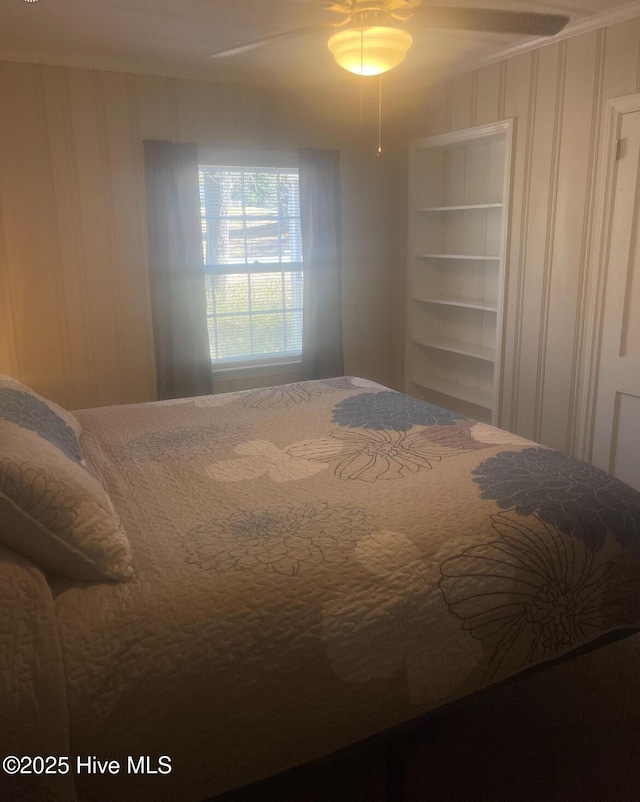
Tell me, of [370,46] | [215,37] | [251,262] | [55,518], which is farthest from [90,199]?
[55,518]

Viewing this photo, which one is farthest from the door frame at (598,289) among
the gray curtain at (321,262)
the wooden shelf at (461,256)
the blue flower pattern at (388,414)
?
the gray curtain at (321,262)

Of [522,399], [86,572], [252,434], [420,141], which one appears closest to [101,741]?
[86,572]

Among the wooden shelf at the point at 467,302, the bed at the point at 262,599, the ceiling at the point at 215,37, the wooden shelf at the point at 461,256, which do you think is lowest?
the bed at the point at 262,599

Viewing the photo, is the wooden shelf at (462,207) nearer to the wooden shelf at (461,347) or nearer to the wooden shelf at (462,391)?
the wooden shelf at (461,347)

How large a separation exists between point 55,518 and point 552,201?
9.72 feet

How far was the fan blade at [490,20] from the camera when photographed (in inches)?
78.4

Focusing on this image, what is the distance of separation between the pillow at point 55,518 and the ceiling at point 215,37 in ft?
6.37

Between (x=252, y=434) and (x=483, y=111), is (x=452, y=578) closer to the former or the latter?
(x=252, y=434)

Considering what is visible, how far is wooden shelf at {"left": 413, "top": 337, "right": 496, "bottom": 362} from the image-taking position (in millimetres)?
3932

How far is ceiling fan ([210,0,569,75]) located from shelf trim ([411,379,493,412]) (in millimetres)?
2243

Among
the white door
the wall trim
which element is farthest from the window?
the white door

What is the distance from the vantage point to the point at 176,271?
12.4ft

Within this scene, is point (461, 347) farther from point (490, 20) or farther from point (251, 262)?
point (490, 20)

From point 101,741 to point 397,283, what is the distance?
3796 mm
